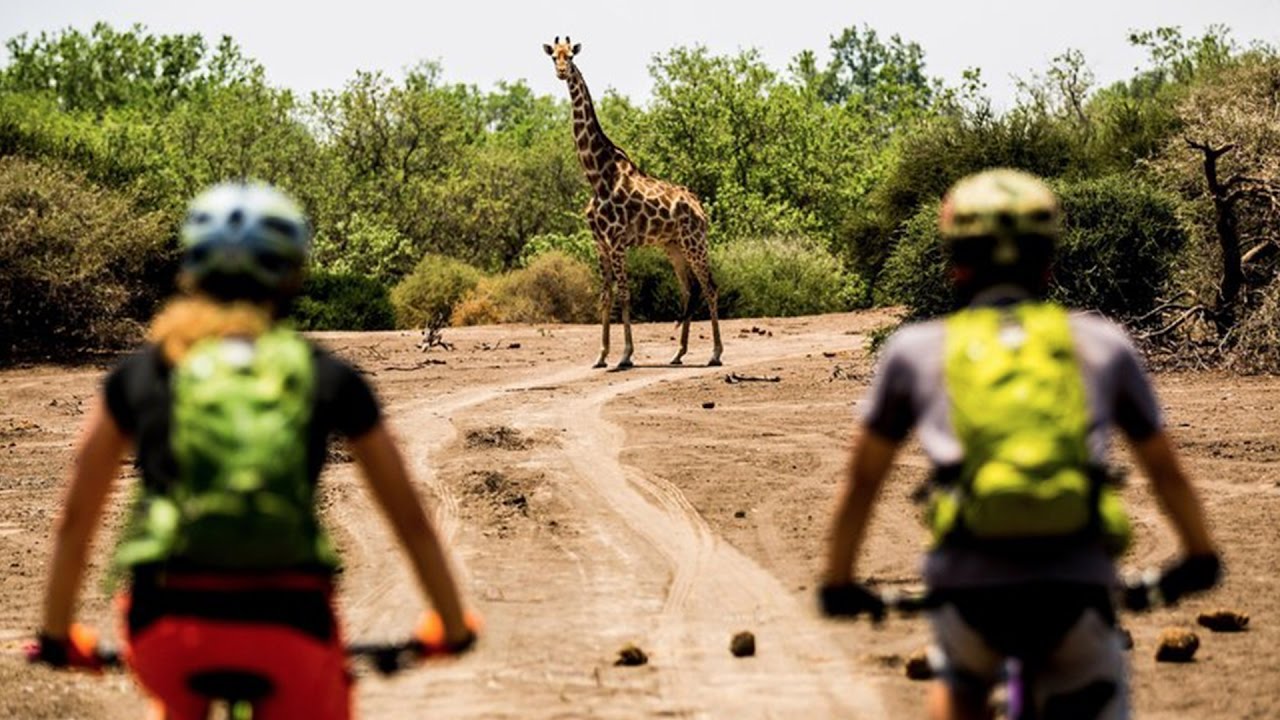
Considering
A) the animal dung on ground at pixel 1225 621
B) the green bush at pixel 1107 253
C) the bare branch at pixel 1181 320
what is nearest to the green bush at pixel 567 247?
the green bush at pixel 1107 253

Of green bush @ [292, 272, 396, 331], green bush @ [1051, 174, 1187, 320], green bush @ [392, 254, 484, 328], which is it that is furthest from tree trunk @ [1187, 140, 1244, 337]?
green bush @ [392, 254, 484, 328]

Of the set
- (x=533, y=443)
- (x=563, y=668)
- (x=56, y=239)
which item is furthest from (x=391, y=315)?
(x=563, y=668)

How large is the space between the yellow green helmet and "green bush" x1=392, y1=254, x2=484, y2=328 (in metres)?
31.2

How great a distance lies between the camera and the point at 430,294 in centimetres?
3581

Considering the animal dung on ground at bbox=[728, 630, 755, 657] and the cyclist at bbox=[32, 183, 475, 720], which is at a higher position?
the cyclist at bbox=[32, 183, 475, 720]

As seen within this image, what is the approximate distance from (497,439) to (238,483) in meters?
12.8

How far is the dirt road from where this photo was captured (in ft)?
24.3

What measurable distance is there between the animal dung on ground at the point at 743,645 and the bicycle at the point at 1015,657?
397 cm

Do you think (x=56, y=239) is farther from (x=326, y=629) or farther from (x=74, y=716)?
(x=326, y=629)

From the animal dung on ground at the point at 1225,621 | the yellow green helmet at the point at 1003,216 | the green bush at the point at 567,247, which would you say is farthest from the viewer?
the green bush at the point at 567,247

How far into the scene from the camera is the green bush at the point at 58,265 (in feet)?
85.6

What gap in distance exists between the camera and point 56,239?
26266 millimetres

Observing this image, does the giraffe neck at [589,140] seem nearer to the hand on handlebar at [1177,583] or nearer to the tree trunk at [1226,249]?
the tree trunk at [1226,249]

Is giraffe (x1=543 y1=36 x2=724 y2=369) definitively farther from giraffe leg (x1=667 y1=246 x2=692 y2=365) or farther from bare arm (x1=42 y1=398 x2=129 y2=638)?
bare arm (x1=42 y1=398 x2=129 y2=638)
